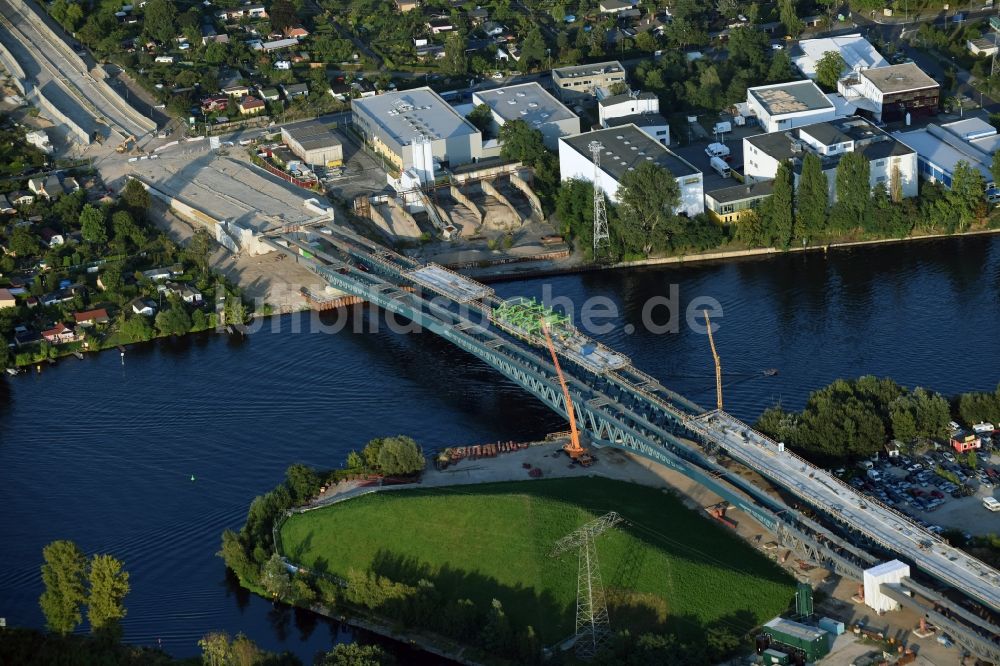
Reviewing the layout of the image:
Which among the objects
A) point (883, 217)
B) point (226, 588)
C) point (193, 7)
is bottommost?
point (226, 588)

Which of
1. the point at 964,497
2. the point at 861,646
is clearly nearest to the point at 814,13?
the point at 964,497

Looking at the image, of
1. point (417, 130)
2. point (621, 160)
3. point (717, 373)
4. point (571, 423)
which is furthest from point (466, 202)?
point (571, 423)

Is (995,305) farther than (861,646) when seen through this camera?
Yes

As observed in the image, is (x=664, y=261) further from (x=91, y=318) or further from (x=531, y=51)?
(x=531, y=51)

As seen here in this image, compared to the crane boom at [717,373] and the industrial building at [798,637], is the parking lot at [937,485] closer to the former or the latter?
the crane boom at [717,373]

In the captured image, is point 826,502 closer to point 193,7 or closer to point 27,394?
point 27,394

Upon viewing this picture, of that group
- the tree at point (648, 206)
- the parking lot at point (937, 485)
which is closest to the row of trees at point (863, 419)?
the parking lot at point (937, 485)

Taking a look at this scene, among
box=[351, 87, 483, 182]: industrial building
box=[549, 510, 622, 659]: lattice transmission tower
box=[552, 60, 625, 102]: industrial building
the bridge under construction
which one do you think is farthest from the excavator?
box=[552, 60, 625, 102]: industrial building

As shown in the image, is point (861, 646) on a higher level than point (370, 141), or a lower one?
lower
